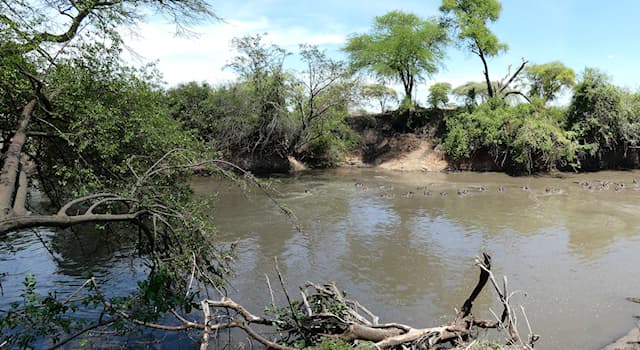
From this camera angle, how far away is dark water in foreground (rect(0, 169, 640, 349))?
6547 mm

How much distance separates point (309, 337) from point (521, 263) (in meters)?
5.74

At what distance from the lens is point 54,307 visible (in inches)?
142

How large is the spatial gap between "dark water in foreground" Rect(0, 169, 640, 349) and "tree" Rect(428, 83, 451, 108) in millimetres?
10734

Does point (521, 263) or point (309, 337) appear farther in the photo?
point (521, 263)

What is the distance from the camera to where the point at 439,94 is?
25.7 meters

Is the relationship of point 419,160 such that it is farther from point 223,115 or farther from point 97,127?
point 97,127

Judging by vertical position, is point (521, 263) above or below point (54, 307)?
below

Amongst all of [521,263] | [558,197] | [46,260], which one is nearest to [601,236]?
[521,263]

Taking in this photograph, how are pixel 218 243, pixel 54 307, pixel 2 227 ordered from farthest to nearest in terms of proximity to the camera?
pixel 218 243 → pixel 54 307 → pixel 2 227

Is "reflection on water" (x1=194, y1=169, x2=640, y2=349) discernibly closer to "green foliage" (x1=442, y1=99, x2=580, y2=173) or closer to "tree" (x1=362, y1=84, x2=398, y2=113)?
"green foliage" (x1=442, y1=99, x2=580, y2=173)

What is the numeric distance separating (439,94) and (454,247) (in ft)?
57.9

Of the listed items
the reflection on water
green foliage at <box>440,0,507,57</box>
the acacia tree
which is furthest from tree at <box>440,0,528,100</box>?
the acacia tree

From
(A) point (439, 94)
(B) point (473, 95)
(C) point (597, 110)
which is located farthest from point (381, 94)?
(C) point (597, 110)

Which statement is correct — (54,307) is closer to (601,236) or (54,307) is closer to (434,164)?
(601,236)
